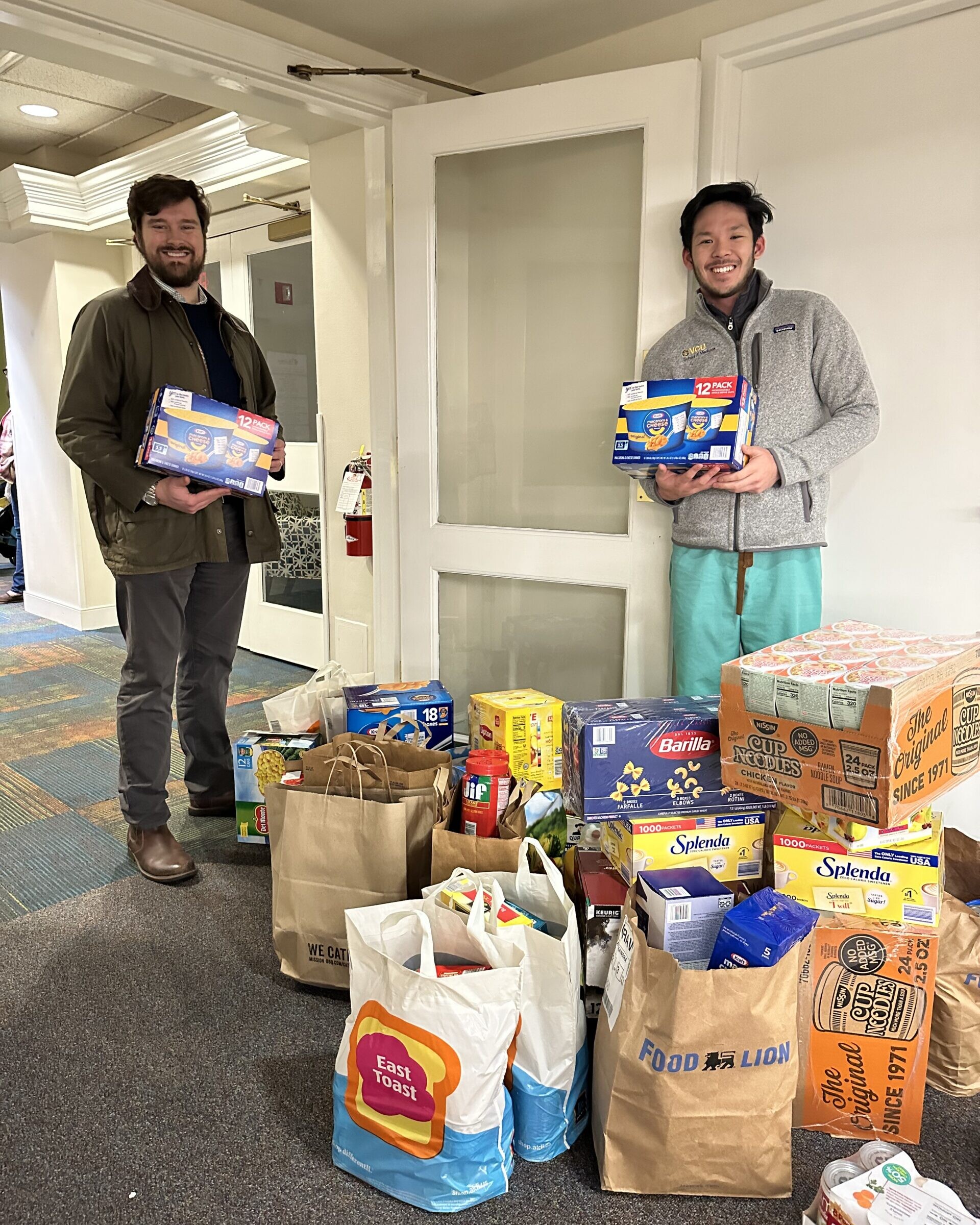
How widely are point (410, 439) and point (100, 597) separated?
10.7 feet

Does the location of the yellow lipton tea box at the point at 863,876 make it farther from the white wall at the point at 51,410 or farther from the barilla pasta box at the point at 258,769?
the white wall at the point at 51,410

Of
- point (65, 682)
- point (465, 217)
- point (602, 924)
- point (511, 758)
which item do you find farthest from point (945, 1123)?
point (65, 682)

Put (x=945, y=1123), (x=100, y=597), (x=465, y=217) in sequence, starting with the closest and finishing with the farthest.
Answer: (x=945, y=1123)
(x=465, y=217)
(x=100, y=597)

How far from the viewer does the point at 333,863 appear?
1.83 metres

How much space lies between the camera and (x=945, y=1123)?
1561 millimetres

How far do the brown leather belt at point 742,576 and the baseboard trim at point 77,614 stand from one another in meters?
4.17

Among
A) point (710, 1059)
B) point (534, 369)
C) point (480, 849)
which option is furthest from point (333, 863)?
point (534, 369)

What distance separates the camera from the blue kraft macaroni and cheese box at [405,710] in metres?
2.33

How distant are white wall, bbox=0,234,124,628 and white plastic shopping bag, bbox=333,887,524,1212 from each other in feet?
14.6

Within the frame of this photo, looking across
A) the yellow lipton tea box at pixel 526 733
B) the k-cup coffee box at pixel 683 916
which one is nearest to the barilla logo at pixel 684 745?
the k-cup coffee box at pixel 683 916

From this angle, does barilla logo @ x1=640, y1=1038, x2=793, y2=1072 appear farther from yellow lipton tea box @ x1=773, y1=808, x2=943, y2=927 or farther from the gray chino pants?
the gray chino pants

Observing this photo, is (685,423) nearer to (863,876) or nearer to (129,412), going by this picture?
(863,876)

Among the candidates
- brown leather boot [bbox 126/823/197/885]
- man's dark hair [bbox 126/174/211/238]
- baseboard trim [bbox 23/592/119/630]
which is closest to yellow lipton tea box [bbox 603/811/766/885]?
brown leather boot [bbox 126/823/197/885]

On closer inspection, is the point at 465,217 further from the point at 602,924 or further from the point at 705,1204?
the point at 705,1204
